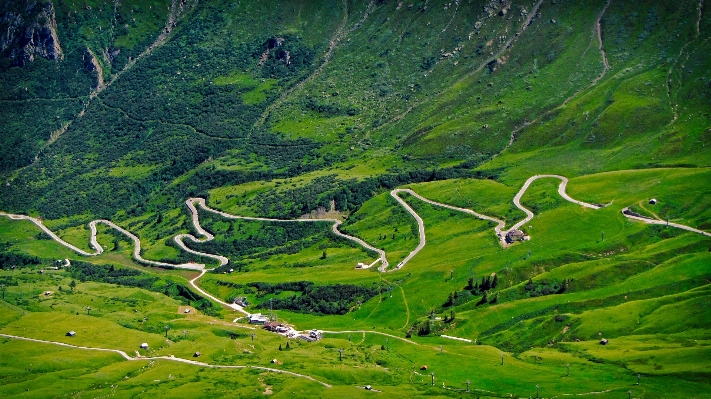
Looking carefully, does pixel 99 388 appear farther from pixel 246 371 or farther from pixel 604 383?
pixel 604 383

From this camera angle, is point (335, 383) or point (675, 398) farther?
point (335, 383)

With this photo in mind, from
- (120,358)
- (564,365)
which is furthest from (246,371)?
(564,365)

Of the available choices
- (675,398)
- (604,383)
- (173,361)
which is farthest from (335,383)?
(675,398)

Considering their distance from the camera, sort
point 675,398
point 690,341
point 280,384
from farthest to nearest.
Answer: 1. point 690,341
2. point 280,384
3. point 675,398

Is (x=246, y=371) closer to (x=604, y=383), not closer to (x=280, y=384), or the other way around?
(x=280, y=384)

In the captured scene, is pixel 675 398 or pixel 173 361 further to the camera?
pixel 173 361

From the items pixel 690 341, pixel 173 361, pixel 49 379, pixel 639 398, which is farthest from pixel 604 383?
pixel 49 379

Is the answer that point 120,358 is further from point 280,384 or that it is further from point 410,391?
point 410,391

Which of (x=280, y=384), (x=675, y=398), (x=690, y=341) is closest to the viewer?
(x=675, y=398)
